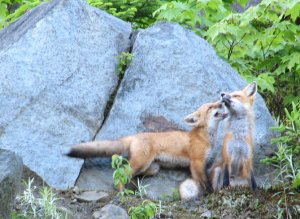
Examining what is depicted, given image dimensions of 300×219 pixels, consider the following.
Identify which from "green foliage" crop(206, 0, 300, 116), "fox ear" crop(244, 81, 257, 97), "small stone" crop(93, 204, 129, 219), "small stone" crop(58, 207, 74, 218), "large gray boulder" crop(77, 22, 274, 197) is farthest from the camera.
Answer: "green foliage" crop(206, 0, 300, 116)

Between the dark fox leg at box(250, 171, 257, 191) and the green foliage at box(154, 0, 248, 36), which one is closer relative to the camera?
the dark fox leg at box(250, 171, 257, 191)

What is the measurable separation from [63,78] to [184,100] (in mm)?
1430

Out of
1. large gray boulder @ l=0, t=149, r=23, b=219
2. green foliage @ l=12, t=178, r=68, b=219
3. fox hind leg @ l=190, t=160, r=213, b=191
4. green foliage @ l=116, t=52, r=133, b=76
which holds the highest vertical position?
large gray boulder @ l=0, t=149, r=23, b=219

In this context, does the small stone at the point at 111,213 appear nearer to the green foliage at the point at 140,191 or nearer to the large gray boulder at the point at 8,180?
the green foliage at the point at 140,191

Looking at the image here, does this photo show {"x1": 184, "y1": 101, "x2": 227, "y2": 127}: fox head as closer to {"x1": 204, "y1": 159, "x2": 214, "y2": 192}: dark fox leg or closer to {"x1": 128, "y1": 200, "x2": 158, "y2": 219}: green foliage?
{"x1": 204, "y1": 159, "x2": 214, "y2": 192}: dark fox leg

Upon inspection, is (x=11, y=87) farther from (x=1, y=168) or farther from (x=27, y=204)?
(x=1, y=168)

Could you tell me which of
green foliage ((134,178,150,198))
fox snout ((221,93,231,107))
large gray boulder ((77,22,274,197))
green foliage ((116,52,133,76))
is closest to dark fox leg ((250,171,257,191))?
large gray boulder ((77,22,274,197))

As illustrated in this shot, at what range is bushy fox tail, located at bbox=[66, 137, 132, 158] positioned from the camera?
7.41 metres

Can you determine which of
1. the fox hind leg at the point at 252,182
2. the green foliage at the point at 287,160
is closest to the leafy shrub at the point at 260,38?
the green foliage at the point at 287,160

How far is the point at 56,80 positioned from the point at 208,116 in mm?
1798

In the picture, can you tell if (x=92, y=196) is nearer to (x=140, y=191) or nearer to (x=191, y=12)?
(x=140, y=191)

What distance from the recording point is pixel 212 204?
7027 mm

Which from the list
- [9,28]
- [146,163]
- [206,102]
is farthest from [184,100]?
[9,28]

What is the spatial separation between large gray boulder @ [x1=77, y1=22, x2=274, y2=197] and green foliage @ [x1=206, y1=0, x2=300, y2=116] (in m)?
0.83
